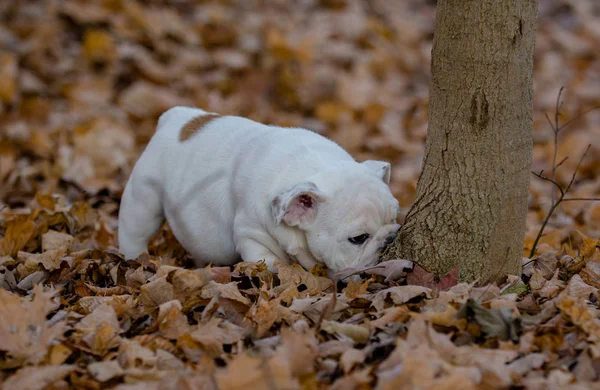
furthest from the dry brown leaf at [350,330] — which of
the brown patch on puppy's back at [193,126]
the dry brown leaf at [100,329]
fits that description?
the brown patch on puppy's back at [193,126]

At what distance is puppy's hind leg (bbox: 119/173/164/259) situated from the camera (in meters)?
4.80

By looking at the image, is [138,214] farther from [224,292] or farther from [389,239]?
[389,239]

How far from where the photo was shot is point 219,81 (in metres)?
9.48

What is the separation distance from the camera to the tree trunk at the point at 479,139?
345 centimetres

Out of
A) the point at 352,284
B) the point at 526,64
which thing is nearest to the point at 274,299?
the point at 352,284

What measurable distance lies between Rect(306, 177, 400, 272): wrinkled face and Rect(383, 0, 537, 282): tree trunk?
0.31 m

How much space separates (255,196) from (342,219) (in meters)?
0.49

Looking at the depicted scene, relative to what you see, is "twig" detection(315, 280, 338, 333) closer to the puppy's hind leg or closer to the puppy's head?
the puppy's head

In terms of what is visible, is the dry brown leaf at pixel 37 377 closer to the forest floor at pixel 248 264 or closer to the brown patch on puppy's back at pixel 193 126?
the forest floor at pixel 248 264

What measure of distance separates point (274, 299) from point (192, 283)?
37cm

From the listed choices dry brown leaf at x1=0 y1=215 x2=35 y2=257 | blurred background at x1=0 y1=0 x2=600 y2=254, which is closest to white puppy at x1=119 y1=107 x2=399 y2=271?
dry brown leaf at x1=0 y1=215 x2=35 y2=257

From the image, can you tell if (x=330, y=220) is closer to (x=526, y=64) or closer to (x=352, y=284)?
(x=352, y=284)

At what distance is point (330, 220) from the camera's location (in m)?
4.02

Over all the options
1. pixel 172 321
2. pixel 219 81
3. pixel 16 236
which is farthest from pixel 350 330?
pixel 219 81
